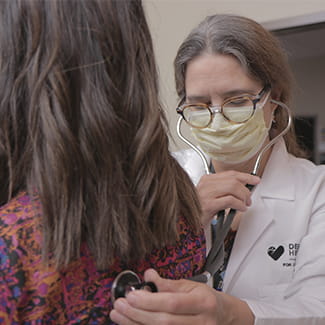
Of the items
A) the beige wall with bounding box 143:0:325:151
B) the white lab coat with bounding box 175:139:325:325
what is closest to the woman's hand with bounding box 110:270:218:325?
the white lab coat with bounding box 175:139:325:325

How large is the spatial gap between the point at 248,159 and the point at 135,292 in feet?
2.42

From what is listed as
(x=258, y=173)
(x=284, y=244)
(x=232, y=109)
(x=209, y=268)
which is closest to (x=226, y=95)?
(x=232, y=109)

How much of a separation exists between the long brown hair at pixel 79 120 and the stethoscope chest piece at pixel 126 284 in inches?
1.0

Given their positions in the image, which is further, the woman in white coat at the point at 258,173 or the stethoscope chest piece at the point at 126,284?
the woman in white coat at the point at 258,173

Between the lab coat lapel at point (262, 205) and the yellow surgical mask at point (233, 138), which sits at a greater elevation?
the yellow surgical mask at point (233, 138)

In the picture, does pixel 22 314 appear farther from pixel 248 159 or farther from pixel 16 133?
pixel 248 159

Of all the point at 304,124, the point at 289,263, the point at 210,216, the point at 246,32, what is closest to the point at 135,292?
the point at 210,216

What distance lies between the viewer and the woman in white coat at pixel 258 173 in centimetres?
104

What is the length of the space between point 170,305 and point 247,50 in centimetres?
79

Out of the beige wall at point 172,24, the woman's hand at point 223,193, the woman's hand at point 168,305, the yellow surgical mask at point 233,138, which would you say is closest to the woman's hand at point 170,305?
the woman's hand at point 168,305

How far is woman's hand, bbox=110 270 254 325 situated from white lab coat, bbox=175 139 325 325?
35 cm

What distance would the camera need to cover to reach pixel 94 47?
537mm

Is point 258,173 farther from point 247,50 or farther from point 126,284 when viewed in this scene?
point 126,284

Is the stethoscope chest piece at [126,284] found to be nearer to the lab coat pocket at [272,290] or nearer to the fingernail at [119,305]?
the fingernail at [119,305]
